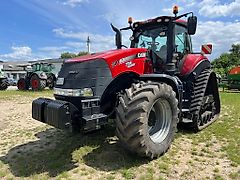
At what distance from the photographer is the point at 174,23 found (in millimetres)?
5832

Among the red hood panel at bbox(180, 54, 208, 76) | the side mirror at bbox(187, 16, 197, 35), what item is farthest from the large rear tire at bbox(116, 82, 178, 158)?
the red hood panel at bbox(180, 54, 208, 76)

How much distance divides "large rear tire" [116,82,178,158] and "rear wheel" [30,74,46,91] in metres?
16.9

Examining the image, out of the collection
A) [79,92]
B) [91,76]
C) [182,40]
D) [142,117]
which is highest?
[182,40]

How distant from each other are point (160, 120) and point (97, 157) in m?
1.30

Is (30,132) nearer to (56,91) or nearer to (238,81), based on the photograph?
(56,91)

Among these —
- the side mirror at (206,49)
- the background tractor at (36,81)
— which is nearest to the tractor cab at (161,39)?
the side mirror at (206,49)

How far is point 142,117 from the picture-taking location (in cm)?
404

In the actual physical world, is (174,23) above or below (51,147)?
above

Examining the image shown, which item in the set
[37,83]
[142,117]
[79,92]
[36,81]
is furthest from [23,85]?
[142,117]

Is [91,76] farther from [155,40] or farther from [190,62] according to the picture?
[190,62]

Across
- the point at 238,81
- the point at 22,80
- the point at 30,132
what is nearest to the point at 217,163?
the point at 30,132

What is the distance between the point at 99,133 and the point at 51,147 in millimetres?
1104

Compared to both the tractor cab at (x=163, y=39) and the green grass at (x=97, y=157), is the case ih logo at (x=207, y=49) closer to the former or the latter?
the tractor cab at (x=163, y=39)

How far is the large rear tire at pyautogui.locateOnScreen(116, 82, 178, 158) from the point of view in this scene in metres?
4.01
